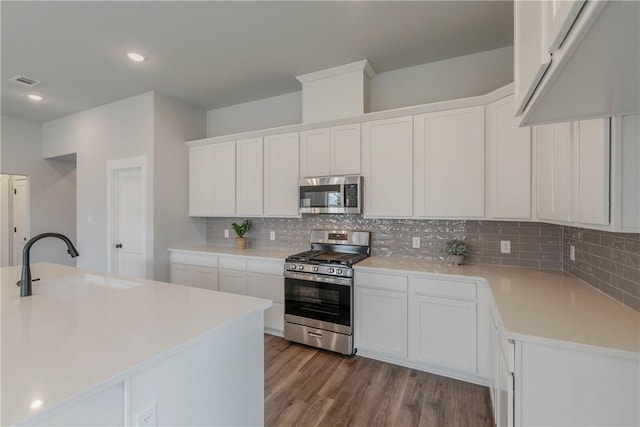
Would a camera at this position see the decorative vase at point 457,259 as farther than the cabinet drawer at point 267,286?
No

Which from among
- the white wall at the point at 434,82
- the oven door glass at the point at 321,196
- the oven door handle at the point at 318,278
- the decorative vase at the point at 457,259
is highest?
the white wall at the point at 434,82

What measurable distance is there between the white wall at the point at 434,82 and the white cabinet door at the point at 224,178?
0.79 m

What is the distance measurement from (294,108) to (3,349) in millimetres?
3451

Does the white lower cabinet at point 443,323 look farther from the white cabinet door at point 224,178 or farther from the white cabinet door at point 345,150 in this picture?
the white cabinet door at point 224,178

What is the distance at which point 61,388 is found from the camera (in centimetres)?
82

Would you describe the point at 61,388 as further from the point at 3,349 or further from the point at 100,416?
the point at 3,349

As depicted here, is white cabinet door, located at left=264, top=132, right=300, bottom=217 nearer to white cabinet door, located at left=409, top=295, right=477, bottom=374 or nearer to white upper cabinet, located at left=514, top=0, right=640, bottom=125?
white cabinet door, located at left=409, top=295, right=477, bottom=374

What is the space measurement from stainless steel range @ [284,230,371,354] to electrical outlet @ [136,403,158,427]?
Result: 1869 millimetres

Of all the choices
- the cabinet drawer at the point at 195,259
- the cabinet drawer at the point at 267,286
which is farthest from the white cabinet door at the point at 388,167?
the cabinet drawer at the point at 195,259

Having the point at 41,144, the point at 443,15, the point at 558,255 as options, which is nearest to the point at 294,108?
the point at 443,15

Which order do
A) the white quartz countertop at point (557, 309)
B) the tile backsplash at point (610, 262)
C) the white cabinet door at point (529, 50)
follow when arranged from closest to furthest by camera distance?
the white cabinet door at point (529, 50) → the white quartz countertop at point (557, 309) → the tile backsplash at point (610, 262)

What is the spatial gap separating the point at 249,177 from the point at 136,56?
165 cm

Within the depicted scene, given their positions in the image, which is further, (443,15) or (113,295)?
(443,15)

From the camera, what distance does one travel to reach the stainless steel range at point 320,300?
273cm
